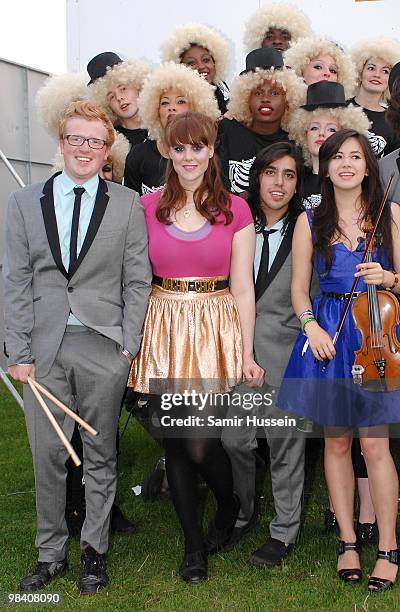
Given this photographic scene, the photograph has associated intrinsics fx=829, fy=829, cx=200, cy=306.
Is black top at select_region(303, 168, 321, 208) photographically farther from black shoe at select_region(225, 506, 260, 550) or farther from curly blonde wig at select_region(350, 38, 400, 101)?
black shoe at select_region(225, 506, 260, 550)

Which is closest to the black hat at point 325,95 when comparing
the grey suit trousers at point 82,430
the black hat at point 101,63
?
the black hat at point 101,63

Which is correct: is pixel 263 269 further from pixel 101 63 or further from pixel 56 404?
pixel 101 63

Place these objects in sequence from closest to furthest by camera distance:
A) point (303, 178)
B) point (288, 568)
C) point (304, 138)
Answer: point (288, 568) < point (303, 178) < point (304, 138)

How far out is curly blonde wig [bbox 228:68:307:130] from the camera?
15.1 ft

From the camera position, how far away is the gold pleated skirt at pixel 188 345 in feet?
11.7

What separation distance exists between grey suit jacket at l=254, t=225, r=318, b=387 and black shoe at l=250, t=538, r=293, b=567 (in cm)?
74

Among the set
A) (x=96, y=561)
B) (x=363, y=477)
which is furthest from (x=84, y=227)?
(x=363, y=477)

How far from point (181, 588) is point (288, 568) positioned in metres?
0.51

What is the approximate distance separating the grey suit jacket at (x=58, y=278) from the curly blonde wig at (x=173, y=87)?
1.11 m

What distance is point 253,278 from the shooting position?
382cm

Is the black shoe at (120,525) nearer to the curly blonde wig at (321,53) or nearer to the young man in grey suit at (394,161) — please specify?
the young man in grey suit at (394,161)

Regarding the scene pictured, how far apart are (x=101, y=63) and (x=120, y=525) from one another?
2.91 m

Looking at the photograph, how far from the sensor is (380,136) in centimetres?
480

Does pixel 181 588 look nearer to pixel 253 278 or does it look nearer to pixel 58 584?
pixel 58 584
